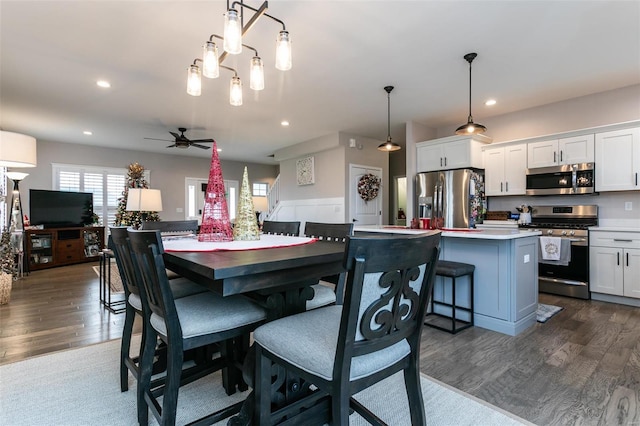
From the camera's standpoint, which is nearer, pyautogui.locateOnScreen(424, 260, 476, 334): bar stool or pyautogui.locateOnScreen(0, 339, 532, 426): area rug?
pyautogui.locateOnScreen(0, 339, 532, 426): area rug

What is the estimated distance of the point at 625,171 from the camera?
3.79 m

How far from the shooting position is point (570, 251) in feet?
12.9

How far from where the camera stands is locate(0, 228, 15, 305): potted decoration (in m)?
3.59

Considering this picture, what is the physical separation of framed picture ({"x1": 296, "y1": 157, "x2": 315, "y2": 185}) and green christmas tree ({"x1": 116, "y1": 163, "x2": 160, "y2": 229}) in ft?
10.5

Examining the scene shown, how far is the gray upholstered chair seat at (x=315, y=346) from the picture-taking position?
3.48 feet

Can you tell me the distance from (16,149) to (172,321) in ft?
9.04

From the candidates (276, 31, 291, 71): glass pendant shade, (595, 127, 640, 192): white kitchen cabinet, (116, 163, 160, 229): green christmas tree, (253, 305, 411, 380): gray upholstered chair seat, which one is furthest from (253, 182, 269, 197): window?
(253, 305, 411, 380): gray upholstered chair seat

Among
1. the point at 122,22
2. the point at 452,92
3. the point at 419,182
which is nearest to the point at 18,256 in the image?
the point at 122,22

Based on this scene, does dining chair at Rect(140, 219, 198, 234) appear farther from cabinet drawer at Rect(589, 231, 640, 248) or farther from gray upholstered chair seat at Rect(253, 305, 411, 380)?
cabinet drawer at Rect(589, 231, 640, 248)

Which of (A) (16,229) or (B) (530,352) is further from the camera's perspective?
(A) (16,229)

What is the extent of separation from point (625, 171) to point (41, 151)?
10012mm

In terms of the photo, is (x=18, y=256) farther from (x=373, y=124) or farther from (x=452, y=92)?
(x=452, y=92)

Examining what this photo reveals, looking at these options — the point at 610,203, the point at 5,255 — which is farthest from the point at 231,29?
the point at 610,203

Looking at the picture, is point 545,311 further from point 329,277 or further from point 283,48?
point 283,48
